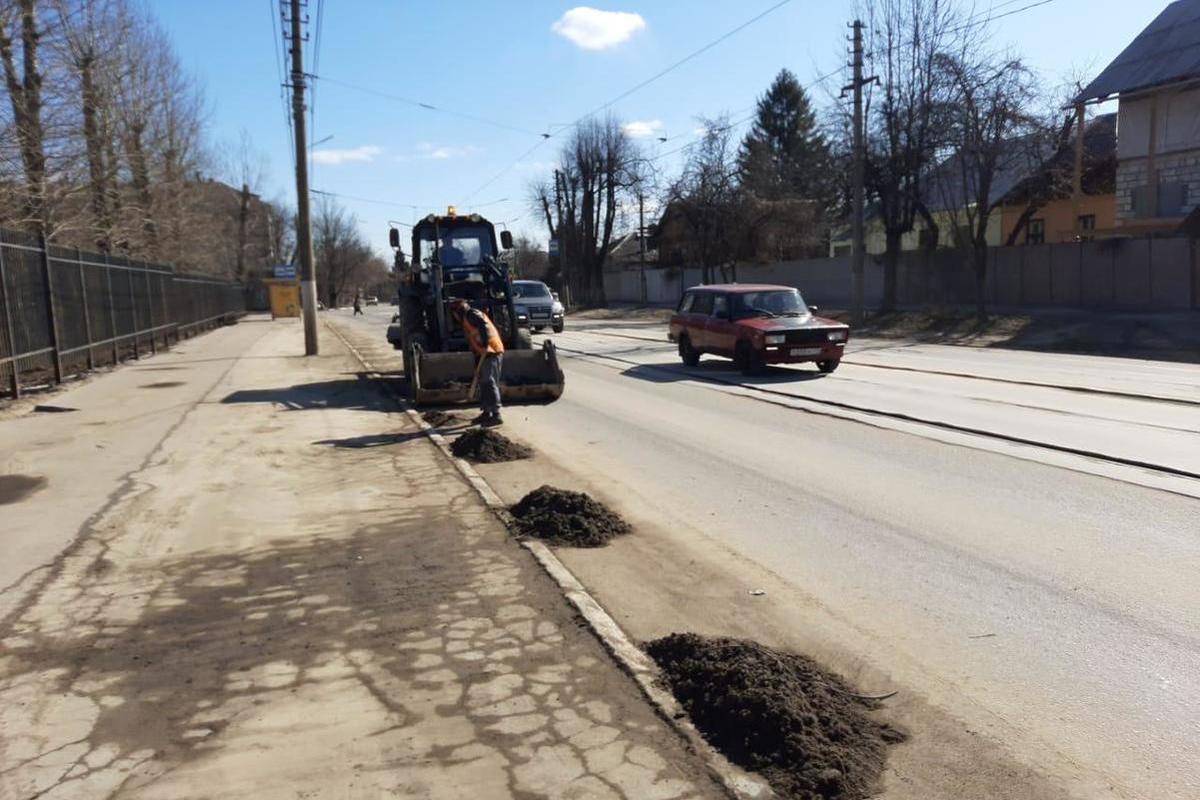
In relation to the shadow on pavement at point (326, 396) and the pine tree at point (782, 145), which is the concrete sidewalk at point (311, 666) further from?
the pine tree at point (782, 145)

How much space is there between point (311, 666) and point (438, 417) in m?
8.27

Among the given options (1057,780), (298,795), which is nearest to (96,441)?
(298,795)

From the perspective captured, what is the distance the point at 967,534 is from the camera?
6492 millimetres

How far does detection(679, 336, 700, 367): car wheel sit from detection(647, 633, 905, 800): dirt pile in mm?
14869

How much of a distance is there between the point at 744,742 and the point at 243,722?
2078 millimetres

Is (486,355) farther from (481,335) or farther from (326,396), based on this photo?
(326,396)

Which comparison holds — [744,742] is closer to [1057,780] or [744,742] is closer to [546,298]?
[1057,780]

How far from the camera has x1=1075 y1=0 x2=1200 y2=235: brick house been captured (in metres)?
31.5

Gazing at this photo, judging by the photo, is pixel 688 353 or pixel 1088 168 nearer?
pixel 688 353

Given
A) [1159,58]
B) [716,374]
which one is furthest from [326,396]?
[1159,58]

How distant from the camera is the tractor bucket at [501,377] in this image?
13.3 m

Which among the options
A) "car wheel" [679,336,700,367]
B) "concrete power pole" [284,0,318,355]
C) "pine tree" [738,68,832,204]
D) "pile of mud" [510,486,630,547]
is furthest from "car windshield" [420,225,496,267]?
"pine tree" [738,68,832,204]

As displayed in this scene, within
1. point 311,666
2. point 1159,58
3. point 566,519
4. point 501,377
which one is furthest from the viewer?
point 1159,58

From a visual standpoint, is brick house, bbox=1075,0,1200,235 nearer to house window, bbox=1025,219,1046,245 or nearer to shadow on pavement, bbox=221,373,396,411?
house window, bbox=1025,219,1046,245
